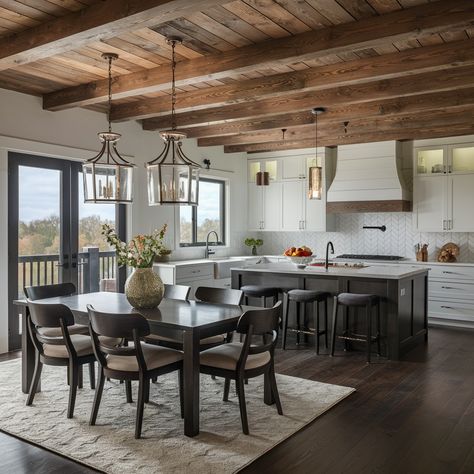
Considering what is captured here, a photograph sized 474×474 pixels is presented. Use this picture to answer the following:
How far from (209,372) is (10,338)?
3.00m

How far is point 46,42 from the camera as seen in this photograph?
11.6ft

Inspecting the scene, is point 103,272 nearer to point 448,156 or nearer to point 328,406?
point 328,406

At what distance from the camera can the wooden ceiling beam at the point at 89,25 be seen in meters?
2.89

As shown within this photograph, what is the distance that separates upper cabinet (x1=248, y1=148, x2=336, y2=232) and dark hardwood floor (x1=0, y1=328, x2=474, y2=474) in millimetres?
3574

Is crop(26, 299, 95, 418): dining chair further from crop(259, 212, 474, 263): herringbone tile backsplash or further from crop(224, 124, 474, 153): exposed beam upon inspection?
crop(259, 212, 474, 263): herringbone tile backsplash

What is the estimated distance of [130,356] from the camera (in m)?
3.36

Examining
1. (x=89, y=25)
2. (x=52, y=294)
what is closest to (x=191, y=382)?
(x=52, y=294)

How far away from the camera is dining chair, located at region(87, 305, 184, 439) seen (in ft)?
10.5

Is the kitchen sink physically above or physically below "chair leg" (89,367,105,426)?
above

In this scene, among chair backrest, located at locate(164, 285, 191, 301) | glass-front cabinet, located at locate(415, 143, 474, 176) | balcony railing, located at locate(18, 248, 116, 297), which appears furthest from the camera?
glass-front cabinet, located at locate(415, 143, 474, 176)

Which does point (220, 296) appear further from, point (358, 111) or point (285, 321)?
point (358, 111)

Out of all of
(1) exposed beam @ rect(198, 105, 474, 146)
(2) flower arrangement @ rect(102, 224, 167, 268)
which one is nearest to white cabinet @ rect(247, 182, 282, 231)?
(1) exposed beam @ rect(198, 105, 474, 146)

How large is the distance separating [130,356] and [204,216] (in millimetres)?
5026

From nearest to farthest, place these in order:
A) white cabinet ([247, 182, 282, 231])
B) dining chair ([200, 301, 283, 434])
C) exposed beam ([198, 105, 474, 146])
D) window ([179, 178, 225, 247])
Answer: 1. dining chair ([200, 301, 283, 434])
2. exposed beam ([198, 105, 474, 146])
3. window ([179, 178, 225, 247])
4. white cabinet ([247, 182, 282, 231])
